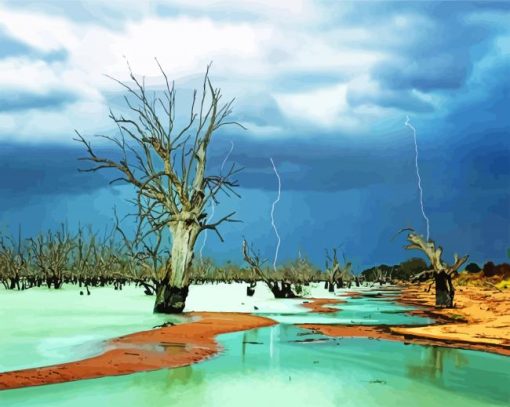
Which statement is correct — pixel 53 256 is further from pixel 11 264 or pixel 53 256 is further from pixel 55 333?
pixel 55 333

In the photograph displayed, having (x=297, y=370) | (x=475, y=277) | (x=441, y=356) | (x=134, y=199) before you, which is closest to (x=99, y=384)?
(x=297, y=370)

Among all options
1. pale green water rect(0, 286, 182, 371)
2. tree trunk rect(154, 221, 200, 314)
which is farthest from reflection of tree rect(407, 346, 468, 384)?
tree trunk rect(154, 221, 200, 314)

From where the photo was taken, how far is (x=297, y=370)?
10.2 metres

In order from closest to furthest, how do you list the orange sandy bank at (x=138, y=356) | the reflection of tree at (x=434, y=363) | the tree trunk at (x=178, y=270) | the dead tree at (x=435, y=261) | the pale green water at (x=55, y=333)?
the orange sandy bank at (x=138, y=356) < the reflection of tree at (x=434, y=363) < the pale green water at (x=55, y=333) < the tree trunk at (x=178, y=270) < the dead tree at (x=435, y=261)

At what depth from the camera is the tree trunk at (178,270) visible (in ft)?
68.8

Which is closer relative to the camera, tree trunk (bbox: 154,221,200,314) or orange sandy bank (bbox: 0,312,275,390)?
orange sandy bank (bbox: 0,312,275,390)

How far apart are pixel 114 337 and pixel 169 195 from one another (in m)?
7.74

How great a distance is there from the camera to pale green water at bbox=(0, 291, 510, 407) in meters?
7.91

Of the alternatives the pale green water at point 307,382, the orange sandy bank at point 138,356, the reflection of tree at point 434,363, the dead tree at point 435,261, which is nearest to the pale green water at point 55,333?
the orange sandy bank at point 138,356

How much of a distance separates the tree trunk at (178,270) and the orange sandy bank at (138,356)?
435cm

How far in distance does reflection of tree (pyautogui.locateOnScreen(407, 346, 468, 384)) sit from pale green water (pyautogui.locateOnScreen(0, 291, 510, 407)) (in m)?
0.02

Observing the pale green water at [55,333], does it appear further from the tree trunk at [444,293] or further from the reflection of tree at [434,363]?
the tree trunk at [444,293]

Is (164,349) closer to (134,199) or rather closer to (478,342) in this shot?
(478,342)

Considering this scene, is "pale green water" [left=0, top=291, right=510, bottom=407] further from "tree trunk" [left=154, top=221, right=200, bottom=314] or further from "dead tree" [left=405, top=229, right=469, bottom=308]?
"dead tree" [left=405, top=229, right=469, bottom=308]
